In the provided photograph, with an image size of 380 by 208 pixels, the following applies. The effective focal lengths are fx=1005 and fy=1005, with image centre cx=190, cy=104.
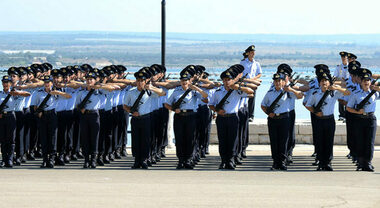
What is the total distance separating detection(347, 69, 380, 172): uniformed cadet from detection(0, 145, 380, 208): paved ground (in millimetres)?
295

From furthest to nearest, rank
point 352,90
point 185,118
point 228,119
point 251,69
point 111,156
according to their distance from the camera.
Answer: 1. point 251,69
2. point 111,156
3. point 185,118
4. point 228,119
5. point 352,90

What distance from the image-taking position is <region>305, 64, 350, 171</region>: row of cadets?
16.2 metres

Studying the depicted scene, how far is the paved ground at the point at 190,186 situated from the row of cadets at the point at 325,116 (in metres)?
0.29

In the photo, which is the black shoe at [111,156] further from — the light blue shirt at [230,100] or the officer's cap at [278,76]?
the officer's cap at [278,76]

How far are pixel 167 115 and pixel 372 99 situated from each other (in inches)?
159

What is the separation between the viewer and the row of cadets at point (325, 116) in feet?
53.1

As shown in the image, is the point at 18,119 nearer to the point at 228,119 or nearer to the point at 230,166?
the point at 228,119

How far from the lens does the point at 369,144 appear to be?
638 inches

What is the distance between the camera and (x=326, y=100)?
16203 millimetres

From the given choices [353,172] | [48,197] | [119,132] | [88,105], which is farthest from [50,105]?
[353,172]

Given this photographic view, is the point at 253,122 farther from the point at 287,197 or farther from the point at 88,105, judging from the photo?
the point at 287,197

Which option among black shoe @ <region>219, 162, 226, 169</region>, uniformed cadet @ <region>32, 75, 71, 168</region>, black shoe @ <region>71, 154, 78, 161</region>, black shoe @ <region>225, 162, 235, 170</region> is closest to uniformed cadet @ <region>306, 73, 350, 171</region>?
black shoe @ <region>225, 162, 235, 170</region>

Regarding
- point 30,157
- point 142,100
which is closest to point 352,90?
point 142,100

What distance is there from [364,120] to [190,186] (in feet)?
11.8
